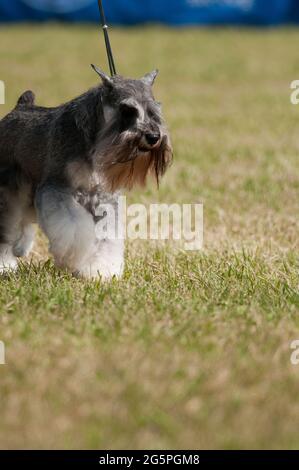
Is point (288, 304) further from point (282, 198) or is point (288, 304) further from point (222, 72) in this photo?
point (222, 72)

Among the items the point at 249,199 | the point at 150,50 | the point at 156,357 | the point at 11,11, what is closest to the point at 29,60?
the point at 150,50

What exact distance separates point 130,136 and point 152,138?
113 millimetres

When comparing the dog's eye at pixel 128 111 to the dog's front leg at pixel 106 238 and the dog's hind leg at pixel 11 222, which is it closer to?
the dog's front leg at pixel 106 238

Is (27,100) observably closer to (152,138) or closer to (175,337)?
(152,138)

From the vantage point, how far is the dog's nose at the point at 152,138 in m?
4.52

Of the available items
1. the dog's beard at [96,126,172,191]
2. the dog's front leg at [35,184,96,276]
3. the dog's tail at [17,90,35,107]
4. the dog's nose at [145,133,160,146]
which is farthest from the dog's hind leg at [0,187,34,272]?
the dog's nose at [145,133,160,146]

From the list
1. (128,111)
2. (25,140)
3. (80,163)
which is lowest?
(80,163)

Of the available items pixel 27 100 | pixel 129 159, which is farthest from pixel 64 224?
pixel 27 100

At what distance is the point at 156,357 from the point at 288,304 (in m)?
1.09

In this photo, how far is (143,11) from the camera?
25828 millimetres

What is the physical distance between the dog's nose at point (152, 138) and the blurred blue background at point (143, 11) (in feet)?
71.5

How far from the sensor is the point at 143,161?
4660mm

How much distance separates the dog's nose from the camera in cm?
452

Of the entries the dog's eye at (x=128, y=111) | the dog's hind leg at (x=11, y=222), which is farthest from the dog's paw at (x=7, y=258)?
the dog's eye at (x=128, y=111)
